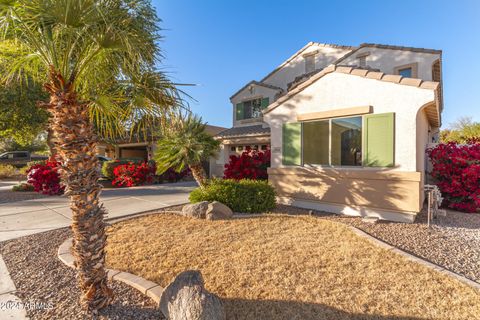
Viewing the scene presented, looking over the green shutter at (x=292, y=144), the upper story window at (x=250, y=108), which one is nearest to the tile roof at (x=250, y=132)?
the upper story window at (x=250, y=108)

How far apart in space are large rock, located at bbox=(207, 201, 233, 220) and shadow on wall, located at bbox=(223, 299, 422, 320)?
3.62m

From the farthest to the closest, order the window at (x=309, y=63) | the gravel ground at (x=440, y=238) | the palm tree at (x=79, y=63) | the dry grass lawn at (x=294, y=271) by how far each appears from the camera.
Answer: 1. the window at (x=309, y=63)
2. the gravel ground at (x=440, y=238)
3. the dry grass lawn at (x=294, y=271)
4. the palm tree at (x=79, y=63)

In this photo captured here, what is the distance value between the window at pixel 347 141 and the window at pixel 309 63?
1078 cm

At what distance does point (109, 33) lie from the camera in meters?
2.92

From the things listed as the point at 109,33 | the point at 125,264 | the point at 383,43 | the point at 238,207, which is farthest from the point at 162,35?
the point at 383,43

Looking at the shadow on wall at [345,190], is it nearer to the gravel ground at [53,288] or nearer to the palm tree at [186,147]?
the palm tree at [186,147]

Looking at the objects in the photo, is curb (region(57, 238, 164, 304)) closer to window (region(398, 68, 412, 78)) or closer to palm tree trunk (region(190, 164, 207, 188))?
palm tree trunk (region(190, 164, 207, 188))

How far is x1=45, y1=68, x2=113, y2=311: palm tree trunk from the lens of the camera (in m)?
2.68

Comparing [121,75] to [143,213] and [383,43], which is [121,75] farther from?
[383,43]

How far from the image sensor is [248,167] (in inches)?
416

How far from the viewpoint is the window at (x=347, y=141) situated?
7.40 metres

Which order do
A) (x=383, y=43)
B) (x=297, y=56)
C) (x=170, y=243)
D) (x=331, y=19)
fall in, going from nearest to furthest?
(x=170, y=243), (x=383, y=43), (x=331, y=19), (x=297, y=56)

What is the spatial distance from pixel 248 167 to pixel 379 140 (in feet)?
17.5

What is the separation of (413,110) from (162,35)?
6586 mm
